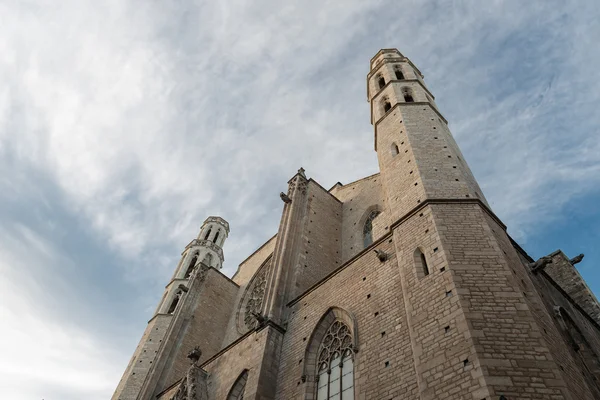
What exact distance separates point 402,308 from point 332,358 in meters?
1.84

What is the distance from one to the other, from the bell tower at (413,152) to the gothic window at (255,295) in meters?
6.55

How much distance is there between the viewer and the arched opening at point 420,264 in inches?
272

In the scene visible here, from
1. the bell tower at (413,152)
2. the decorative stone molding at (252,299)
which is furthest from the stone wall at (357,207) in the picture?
the decorative stone molding at (252,299)

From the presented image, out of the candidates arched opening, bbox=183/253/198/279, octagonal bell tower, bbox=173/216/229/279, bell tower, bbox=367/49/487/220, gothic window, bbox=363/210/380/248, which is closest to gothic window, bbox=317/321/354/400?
bell tower, bbox=367/49/487/220

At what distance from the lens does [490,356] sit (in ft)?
16.5

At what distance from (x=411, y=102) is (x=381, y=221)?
14.7 ft

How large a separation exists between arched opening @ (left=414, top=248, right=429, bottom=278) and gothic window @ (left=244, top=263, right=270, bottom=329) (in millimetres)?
7967

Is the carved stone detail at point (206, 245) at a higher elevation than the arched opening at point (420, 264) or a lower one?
higher

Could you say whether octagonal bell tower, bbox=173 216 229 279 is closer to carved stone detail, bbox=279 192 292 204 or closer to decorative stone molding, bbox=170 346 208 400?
carved stone detail, bbox=279 192 292 204

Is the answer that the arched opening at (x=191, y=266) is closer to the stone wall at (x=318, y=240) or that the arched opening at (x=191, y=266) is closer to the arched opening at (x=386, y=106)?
the stone wall at (x=318, y=240)

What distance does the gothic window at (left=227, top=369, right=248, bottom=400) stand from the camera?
921 centimetres

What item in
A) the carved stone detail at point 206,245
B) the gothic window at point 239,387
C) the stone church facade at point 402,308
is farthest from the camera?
the carved stone detail at point 206,245

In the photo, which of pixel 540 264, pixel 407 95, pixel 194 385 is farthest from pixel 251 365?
pixel 407 95

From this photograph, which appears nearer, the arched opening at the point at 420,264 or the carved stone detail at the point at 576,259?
the arched opening at the point at 420,264
